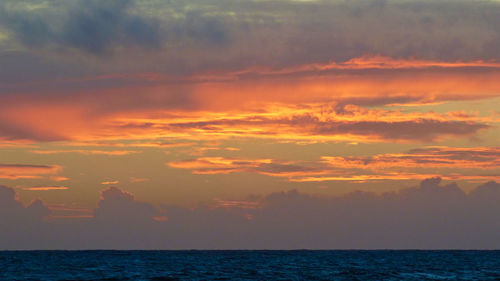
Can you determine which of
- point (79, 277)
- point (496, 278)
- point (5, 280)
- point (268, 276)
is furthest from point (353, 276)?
point (5, 280)

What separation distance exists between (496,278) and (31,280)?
7418 centimetres

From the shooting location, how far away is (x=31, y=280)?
110938 millimetres

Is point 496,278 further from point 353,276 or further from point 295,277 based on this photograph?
point 295,277

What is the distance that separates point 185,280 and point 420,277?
1519 inches

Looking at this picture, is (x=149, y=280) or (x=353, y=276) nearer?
(x=149, y=280)

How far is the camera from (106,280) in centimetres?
10600

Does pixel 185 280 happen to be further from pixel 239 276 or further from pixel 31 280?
pixel 31 280

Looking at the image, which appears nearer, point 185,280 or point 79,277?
point 185,280

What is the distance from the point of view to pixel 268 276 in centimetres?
11350

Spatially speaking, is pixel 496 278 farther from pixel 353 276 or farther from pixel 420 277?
pixel 353 276

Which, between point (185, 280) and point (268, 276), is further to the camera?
point (268, 276)

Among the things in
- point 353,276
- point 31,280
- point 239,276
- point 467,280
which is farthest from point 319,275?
point 31,280

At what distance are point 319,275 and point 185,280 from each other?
78.5 ft

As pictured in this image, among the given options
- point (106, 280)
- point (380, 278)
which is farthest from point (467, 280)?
point (106, 280)
